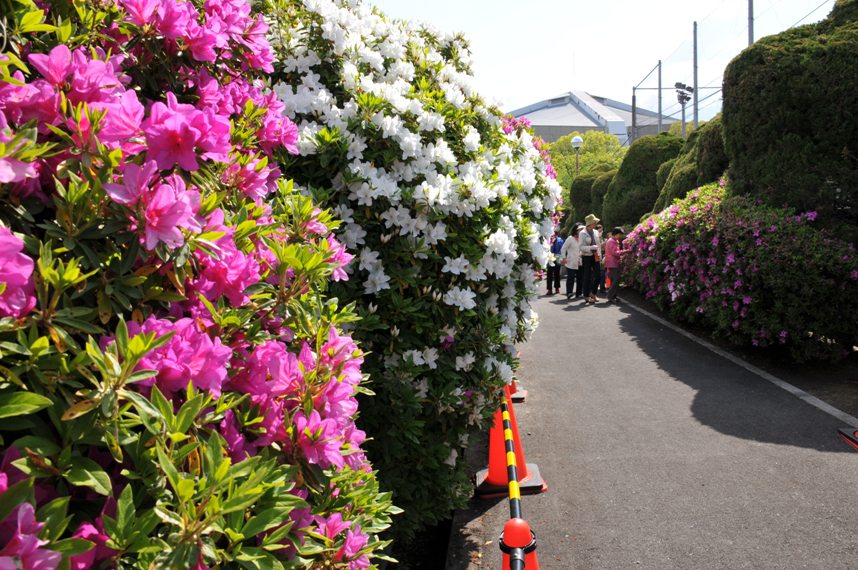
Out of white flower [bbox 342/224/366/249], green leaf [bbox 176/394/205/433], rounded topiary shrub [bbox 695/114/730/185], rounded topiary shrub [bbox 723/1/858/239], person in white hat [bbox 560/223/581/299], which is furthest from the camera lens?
person in white hat [bbox 560/223/581/299]

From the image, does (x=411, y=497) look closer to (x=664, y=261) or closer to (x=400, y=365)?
(x=400, y=365)

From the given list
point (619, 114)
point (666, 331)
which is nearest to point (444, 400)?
point (666, 331)

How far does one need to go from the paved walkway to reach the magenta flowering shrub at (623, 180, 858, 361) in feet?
2.31

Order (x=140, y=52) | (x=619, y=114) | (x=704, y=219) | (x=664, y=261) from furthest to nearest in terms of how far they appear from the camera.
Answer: (x=619, y=114) → (x=664, y=261) → (x=704, y=219) → (x=140, y=52)

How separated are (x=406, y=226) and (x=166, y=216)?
2123 millimetres

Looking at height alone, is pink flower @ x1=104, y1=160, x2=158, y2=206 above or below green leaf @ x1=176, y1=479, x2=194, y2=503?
above

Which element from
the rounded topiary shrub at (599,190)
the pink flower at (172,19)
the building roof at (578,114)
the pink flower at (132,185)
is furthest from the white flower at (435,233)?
the building roof at (578,114)

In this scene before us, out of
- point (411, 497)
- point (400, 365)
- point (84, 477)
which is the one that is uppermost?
point (84, 477)

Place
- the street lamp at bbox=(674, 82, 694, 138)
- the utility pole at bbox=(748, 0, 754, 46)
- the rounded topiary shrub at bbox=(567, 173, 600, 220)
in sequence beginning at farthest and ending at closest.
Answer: the street lamp at bbox=(674, 82, 694, 138) → the rounded topiary shrub at bbox=(567, 173, 600, 220) → the utility pole at bbox=(748, 0, 754, 46)

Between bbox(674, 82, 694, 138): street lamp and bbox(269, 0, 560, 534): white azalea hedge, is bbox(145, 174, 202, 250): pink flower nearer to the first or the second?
bbox(269, 0, 560, 534): white azalea hedge

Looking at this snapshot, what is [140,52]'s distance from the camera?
1.72m

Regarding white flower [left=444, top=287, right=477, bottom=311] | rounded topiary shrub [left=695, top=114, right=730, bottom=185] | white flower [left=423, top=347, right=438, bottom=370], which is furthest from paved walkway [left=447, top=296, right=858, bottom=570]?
rounded topiary shrub [left=695, top=114, right=730, bottom=185]

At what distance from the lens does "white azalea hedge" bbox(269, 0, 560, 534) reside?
3.28 meters

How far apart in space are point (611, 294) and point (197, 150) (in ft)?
48.4
